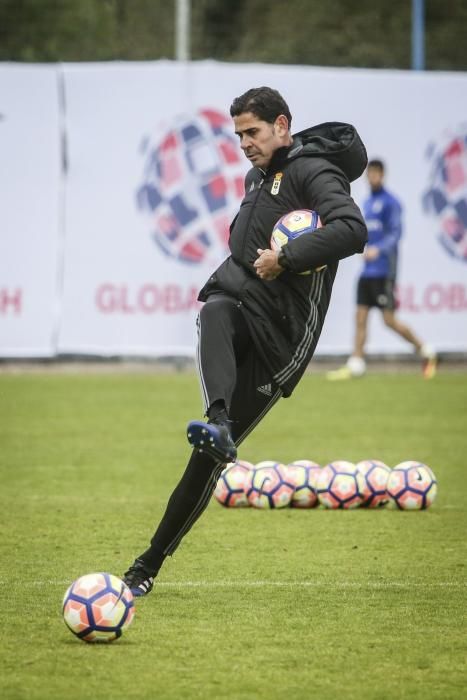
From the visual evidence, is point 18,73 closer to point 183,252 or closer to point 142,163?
point 142,163

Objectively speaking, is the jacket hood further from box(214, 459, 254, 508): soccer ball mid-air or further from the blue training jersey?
the blue training jersey

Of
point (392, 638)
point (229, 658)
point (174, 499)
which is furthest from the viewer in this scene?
point (174, 499)

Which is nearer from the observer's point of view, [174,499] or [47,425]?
[174,499]

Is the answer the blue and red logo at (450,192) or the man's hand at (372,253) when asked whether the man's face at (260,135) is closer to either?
the man's hand at (372,253)

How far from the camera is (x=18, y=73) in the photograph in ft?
55.0

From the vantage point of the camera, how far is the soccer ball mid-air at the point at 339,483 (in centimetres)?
887

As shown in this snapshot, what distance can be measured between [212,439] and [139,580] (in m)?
0.87

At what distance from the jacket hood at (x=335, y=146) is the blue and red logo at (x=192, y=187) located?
1062cm

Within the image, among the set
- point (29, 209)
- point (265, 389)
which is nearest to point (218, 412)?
point (265, 389)

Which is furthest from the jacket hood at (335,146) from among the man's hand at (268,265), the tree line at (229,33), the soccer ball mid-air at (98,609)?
the tree line at (229,33)

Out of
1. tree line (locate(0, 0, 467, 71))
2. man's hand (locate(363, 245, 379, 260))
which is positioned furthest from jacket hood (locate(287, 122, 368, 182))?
tree line (locate(0, 0, 467, 71))

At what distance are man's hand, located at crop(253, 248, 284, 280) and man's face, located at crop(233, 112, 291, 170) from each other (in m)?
0.50

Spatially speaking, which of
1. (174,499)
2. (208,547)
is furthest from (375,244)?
(174,499)

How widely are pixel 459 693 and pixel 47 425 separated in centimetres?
865
